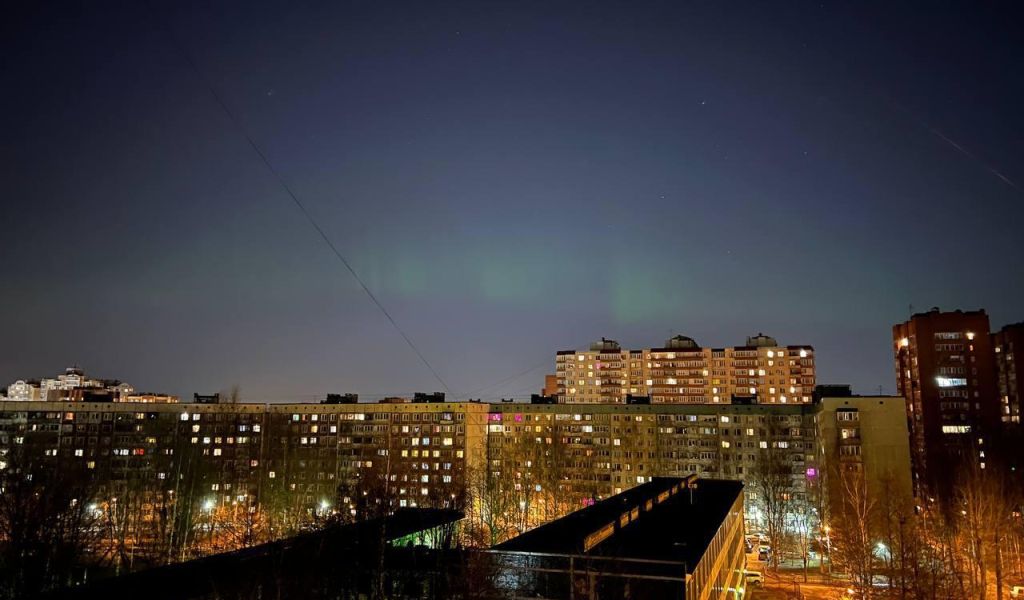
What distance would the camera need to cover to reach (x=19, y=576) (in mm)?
26547

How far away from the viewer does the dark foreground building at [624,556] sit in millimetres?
24859

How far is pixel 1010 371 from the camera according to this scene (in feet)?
356

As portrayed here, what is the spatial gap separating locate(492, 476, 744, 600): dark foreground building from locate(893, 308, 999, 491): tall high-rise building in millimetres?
77634

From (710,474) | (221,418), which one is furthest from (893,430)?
(221,418)

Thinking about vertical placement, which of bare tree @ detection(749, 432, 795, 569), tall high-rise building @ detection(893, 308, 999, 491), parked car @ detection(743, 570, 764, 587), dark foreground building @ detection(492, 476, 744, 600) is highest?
tall high-rise building @ detection(893, 308, 999, 491)

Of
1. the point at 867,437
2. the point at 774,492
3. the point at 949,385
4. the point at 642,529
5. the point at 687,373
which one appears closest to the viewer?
the point at 642,529

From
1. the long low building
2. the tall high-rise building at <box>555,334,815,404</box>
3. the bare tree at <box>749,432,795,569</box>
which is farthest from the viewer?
the tall high-rise building at <box>555,334,815,404</box>

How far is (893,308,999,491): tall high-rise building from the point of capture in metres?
100

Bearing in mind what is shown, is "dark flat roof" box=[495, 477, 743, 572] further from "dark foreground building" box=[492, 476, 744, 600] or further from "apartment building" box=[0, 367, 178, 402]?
"apartment building" box=[0, 367, 178, 402]

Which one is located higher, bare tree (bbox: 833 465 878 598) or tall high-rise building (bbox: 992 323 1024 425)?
tall high-rise building (bbox: 992 323 1024 425)

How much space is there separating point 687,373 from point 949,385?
4315 cm

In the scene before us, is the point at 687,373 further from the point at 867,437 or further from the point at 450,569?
the point at 450,569

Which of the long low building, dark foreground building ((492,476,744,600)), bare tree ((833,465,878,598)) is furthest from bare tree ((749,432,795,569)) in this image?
dark foreground building ((492,476,744,600))

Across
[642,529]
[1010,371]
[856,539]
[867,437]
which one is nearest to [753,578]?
[856,539]
